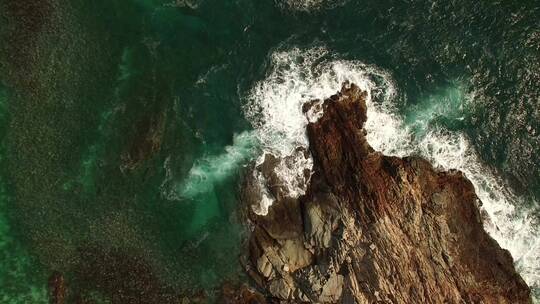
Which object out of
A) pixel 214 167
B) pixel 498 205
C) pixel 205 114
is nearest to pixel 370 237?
pixel 498 205

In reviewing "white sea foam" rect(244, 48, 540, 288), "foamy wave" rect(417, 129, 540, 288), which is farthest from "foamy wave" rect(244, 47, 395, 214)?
"foamy wave" rect(417, 129, 540, 288)

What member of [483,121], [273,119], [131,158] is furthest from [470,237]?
[131,158]

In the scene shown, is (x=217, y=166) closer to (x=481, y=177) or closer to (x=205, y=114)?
(x=205, y=114)

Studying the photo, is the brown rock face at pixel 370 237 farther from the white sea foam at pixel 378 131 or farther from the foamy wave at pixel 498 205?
the foamy wave at pixel 498 205

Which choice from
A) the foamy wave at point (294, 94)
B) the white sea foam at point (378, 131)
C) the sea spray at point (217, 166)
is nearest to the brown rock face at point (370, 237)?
the foamy wave at point (294, 94)

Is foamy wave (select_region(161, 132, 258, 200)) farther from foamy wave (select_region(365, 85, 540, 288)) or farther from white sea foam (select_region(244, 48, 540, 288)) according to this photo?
foamy wave (select_region(365, 85, 540, 288))
